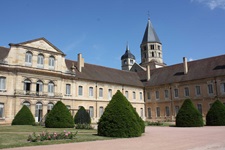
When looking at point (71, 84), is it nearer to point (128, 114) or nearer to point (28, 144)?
point (128, 114)

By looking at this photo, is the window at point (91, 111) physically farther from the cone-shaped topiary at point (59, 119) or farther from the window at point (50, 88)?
the cone-shaped topiary at point (59, 119)

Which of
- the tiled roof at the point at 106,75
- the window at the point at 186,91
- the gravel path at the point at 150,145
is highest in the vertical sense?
the tiled roof at the point at 106,75

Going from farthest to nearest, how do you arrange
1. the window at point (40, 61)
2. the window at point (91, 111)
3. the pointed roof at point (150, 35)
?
the pointed roof at point (150, 35), the window at point (91, 111), the window at point (40, 61)

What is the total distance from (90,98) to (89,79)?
255 cm

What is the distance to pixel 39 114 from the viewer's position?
25.8m

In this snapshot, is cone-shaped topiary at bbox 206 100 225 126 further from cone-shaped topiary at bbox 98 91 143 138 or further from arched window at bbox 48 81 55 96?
arched window at bbox 48 81 55 96

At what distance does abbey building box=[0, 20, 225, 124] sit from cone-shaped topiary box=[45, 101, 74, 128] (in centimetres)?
639

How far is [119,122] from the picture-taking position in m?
12.0

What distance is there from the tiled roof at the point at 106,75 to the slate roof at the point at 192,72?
9.63 feet

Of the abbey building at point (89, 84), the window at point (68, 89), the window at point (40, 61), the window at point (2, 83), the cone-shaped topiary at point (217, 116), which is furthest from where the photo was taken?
the window at point (68, 89)

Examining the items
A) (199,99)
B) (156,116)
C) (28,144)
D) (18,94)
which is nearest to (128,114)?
(28,144)

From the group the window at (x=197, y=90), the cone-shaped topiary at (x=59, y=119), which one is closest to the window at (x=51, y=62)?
the cone-shaped topiary at (x=59, y=119)

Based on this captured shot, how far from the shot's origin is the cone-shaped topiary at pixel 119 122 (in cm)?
1191

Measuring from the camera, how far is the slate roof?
31.7m
